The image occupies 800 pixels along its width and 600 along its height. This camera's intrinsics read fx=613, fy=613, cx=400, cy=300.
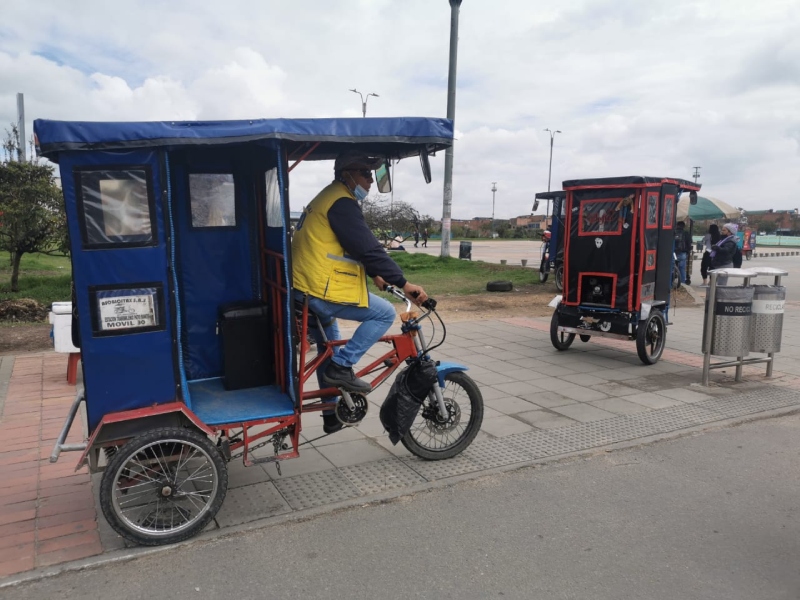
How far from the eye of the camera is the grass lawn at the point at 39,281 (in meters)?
11.1

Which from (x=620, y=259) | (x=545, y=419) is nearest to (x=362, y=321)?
(x=545, y=419)

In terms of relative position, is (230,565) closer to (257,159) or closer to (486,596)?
(486,596)

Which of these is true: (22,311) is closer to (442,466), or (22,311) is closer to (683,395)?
(442,466)

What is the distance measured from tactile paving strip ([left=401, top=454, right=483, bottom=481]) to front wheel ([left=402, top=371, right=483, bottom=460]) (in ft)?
0.15

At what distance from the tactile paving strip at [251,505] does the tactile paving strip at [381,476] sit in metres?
0.54

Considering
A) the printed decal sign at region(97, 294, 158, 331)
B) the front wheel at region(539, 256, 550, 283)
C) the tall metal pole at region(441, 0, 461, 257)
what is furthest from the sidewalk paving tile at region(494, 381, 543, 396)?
the tall metal pole at region(441, 0, 461, 257)

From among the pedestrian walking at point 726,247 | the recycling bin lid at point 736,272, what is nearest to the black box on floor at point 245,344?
the recycling bin lid at point 736,272

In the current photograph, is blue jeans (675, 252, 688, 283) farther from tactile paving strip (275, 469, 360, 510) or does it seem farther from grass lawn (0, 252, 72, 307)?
grass lawn (0, 252, 72, 307)

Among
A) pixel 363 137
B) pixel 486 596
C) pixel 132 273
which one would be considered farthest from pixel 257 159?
pixel 486 596

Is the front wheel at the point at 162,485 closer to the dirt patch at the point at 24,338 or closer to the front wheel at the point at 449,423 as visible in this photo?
the front wheel at the point at 449,423

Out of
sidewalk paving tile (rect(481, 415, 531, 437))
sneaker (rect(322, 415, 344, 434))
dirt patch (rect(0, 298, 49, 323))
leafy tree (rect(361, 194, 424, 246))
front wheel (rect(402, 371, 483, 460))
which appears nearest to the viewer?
sneaker (rect(322, 415, 344, 434))

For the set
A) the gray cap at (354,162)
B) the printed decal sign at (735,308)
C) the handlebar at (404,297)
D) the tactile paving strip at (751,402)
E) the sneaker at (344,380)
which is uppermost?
the gray cap at (354,162)

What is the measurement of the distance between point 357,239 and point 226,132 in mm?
1016

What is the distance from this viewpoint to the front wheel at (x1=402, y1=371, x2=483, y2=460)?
4445 millimetres
